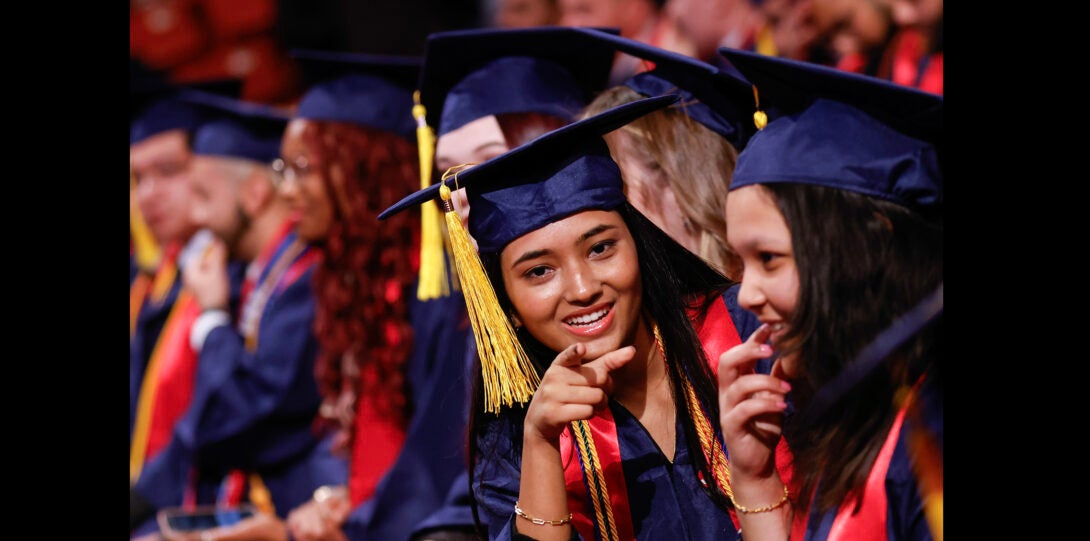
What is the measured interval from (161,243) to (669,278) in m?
2.96

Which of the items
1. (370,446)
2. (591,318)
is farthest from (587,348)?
(370,446)

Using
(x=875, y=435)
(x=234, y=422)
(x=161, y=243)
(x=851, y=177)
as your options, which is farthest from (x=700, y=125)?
(x=161, y=243)

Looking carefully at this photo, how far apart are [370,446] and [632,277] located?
4.76 ft

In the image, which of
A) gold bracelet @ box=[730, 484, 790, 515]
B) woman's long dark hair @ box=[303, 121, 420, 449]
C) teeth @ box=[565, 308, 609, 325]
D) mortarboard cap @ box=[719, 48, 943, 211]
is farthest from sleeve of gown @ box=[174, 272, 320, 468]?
mortarboard cap @ box=[719, 48, 943, 211]

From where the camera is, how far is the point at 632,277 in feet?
5.71

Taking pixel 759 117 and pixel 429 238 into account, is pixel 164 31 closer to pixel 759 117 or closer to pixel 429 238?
pixel 429 238

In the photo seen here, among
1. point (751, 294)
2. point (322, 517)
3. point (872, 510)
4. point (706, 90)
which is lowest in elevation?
point (872, 510)

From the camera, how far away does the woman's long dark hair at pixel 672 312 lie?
1784mm

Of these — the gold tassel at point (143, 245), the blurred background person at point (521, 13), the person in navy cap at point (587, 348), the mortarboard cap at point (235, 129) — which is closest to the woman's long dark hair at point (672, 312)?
the person in navy cap at point (587, 348)

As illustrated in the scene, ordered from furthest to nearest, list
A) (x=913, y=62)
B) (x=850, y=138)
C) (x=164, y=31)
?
1. (x=164, y=31)
2. (x=913, y=62)
3. (x=850, y=138)

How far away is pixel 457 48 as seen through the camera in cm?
226
